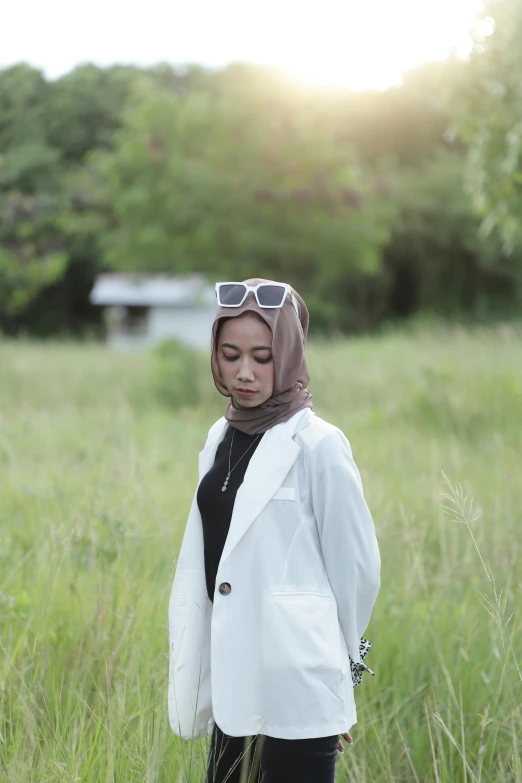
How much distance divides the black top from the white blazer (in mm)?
95

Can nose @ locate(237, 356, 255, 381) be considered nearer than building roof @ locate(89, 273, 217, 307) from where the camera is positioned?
Yes

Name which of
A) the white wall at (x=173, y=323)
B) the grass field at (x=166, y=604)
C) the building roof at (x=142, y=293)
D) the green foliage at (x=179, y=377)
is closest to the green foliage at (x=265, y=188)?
the building roof at (x=142, y=293)

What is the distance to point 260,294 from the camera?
1.89m

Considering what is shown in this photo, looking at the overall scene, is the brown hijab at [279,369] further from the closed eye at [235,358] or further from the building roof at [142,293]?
the building roof at [142,293]

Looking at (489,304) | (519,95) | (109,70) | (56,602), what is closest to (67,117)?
(109,70)

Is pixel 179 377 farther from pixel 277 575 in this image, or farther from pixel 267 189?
pixel 267 189

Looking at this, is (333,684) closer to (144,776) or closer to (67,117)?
(144,776)

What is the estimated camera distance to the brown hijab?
6.23ft

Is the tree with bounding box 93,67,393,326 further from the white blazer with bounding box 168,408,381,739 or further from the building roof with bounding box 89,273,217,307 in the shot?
the white blazer with bounding box 168,408,381,739

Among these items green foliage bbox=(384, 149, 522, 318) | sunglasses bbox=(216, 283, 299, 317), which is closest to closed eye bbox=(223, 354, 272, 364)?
sunglasses bbox=(216, 283, 299, 317)

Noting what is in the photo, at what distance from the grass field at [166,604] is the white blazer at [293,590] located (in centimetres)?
22

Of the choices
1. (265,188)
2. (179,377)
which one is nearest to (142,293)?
(265,188)

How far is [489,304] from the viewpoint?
1325 inches

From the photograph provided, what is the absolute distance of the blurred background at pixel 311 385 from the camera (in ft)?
8.40
